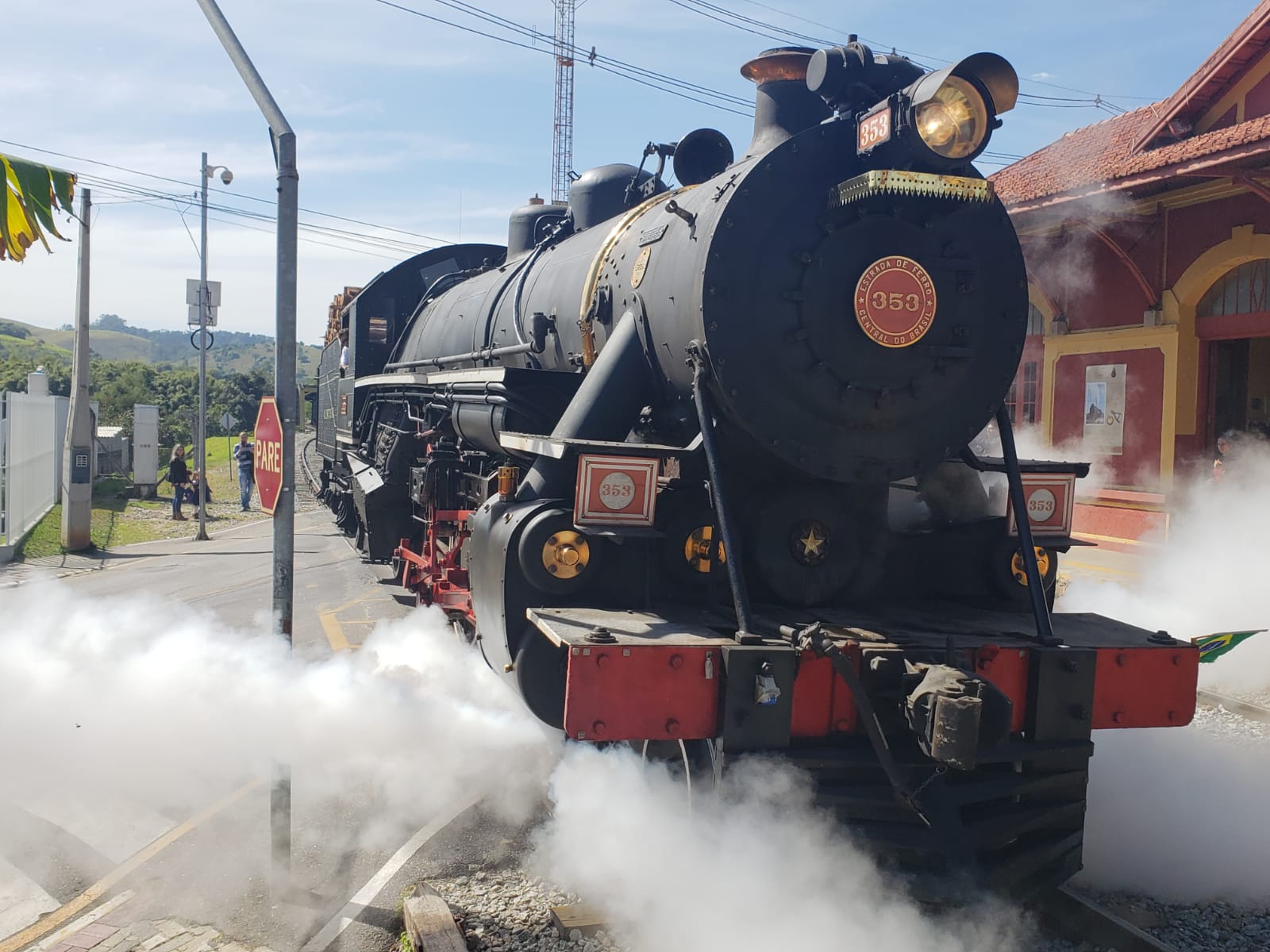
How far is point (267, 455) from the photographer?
449 centimetres

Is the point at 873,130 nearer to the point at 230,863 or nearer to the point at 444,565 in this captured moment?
the point at 230,863

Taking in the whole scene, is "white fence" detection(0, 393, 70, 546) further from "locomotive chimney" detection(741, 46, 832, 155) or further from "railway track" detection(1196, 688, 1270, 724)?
"railway track" detection(1196, 688, 1270, 724)

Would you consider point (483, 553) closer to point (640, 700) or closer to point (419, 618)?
point (640, 700)

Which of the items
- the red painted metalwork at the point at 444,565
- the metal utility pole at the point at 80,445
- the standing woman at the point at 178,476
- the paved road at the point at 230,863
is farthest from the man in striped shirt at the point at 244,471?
the paved road at the point at 230,863

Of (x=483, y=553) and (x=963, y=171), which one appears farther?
(x=483, y=553)

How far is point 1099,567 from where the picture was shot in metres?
10.8

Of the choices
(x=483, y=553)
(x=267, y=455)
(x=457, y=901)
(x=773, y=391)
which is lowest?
(x=457, y=901)

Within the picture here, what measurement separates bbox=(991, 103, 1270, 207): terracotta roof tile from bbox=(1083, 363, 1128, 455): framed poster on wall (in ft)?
7.47

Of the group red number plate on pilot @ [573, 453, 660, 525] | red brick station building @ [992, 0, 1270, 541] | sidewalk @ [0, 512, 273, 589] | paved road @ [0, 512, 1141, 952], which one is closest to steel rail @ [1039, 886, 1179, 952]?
red number plate on pilot @ [573, 453, 660, 525]

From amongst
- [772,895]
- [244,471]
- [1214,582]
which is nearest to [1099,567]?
[1214,582]

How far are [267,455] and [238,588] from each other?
7.17 m

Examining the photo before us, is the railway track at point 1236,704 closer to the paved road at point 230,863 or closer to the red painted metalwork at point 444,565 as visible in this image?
the red painted metalwork at point 444,565

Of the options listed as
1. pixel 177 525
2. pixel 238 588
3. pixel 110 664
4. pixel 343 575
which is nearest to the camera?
pixel 110 664

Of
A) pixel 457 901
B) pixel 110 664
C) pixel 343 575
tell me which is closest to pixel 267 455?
pixel 457 901
